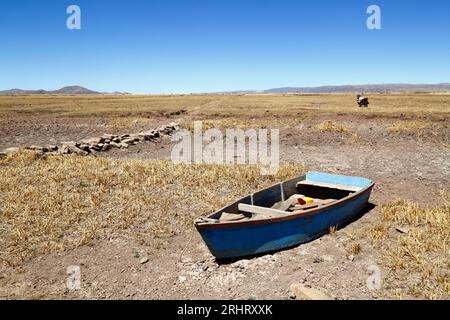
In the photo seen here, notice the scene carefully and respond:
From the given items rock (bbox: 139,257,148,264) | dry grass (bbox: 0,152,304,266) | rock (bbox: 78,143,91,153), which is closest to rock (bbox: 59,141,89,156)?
rock (bbox: 78,143,91,153)

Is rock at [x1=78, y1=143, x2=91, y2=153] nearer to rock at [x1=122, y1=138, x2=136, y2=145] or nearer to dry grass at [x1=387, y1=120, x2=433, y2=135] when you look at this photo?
rock at [x1=122, y1=138, x2=136, y2=145]

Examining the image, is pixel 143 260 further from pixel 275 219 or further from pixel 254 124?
pixel 254 124

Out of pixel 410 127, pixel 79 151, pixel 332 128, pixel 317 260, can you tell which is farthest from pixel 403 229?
pixel 410 127

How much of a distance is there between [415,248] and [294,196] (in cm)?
389

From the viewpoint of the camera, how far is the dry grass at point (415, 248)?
24.2 feet

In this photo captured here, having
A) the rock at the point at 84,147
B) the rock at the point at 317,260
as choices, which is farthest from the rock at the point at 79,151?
the rock at the point at 317,260

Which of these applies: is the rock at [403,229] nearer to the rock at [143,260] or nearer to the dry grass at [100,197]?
the dry grass at [100,197]

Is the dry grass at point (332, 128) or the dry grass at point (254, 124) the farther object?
the dry grass at point (254, 124)

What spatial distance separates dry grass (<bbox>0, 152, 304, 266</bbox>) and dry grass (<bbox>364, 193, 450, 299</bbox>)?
16.0 feet

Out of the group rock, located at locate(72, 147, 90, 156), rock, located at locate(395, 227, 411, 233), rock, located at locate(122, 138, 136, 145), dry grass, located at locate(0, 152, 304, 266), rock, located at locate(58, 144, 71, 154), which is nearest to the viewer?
rock, located at locate(395, 227, 411, 233)

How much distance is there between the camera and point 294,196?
11.8 metres

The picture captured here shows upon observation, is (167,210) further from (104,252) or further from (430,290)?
(430,290)

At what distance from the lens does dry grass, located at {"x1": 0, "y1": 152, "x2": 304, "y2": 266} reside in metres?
10.1

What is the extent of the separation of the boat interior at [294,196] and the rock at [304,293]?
1.90m
